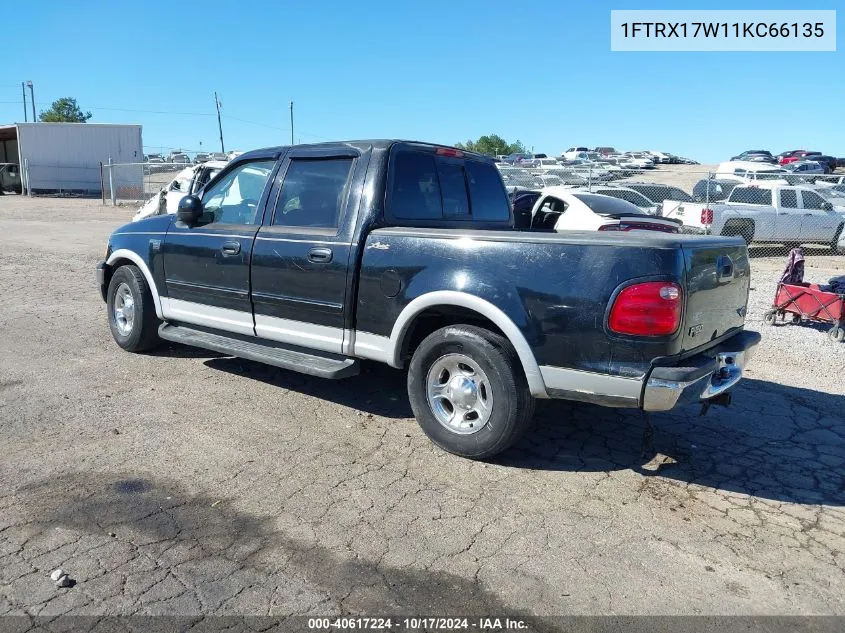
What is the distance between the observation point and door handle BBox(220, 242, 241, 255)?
5.20m

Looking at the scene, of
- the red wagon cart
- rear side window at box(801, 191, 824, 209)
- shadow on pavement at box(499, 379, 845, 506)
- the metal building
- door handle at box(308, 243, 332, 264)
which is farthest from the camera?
the metal building

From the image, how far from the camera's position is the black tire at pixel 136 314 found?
20.2 feet

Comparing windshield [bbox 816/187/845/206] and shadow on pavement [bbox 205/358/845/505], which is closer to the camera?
shadow on pavement [bbox 205/358/845/505]

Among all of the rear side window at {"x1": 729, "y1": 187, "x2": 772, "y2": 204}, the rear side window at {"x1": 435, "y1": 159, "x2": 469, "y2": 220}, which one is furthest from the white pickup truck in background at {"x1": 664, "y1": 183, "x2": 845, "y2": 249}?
the rear side window at {"x1": 435, "y1": 159, "x2": 469, "y2": 220}

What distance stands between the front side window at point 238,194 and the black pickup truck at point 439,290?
0.7 inches

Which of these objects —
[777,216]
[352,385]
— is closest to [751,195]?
[777,216]

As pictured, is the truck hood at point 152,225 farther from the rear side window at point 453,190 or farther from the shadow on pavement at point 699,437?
the rear side window at point 453,190

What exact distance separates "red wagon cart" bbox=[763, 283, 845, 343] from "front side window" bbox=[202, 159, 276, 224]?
6322 mm

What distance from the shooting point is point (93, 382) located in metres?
5.59

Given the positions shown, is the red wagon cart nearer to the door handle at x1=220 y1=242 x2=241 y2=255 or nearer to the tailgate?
the tailgate

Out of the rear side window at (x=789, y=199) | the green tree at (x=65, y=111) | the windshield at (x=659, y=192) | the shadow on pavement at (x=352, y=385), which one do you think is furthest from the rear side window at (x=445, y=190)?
the green tree at (x=65, y=111)

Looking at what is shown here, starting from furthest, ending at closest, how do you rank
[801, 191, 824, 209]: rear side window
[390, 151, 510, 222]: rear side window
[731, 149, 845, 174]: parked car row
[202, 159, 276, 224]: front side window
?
1. [731, 149, 845, 174]: parked car row
2. [801, 191, 824, 209]: rear side window
3. [202, 159, 276, 224]: front side window
4. [390, 151, 510, 222]: rear side window

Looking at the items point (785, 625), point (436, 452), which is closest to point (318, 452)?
point (436, 452)

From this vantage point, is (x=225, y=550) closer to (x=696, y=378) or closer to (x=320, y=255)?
(x=320, y=255)
